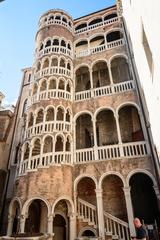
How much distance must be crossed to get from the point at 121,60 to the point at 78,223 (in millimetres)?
13671

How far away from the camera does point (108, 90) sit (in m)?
14.8

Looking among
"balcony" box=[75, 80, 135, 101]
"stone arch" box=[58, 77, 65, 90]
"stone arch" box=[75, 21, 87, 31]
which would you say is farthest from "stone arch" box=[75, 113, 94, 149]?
"stone arch" box=[75, 21, 87, 31]

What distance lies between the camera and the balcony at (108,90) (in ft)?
46.7

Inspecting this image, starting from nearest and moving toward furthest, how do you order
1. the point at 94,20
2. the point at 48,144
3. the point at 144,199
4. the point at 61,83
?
the point at 144,199
the point at 48,144
the point at 61,83
the point at 94,20

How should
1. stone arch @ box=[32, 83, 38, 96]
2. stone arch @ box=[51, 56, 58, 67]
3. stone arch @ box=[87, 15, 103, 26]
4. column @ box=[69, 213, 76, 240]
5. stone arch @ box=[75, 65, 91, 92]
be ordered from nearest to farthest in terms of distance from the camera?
column @ box=[69, 213, 76, 240] < stone arch @ box=[32, 83, 38, 96] < stone arch @ box=[51, 56, 58, 67] < stone arch @ box=[75, 65, 91, 92] < stone arch @ box=[87, 15, 103, 26]

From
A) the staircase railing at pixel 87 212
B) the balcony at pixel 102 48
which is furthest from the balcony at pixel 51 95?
the staircase railing at pixel 87 212

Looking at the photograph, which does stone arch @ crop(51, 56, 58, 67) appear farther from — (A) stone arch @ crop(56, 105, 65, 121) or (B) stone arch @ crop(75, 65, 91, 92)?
(A) stone arch @ crop(56, 105, 65, 121)

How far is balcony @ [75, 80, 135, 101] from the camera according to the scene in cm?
1423

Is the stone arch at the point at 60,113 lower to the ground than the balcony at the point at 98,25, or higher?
lower

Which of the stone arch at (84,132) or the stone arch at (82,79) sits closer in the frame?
the stone arch at (84,132)

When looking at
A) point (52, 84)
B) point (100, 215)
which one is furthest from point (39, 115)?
point (100, 215)

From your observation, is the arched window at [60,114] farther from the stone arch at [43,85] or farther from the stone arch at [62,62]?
the stone arch at [62,62]

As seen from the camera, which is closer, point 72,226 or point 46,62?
point 72,226

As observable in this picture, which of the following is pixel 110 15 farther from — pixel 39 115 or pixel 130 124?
pixel 39 115
